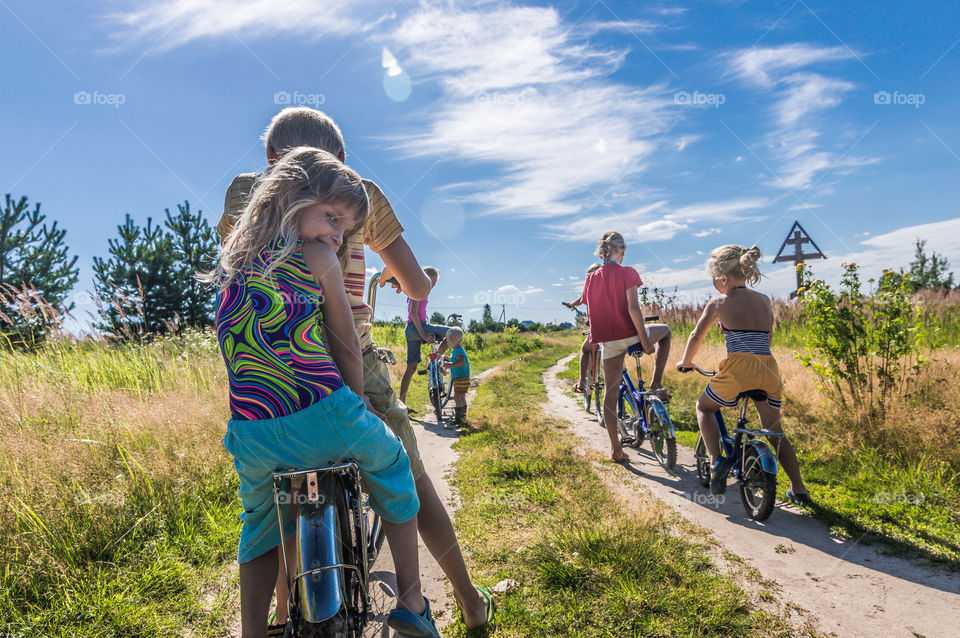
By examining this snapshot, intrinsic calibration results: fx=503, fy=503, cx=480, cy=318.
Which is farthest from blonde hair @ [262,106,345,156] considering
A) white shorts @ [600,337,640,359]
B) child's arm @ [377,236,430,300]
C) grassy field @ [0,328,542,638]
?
white shorts @ [600,337,640,359]

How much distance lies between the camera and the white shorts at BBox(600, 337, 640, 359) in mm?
5465

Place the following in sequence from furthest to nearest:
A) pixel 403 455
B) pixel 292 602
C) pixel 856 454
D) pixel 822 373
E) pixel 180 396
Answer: pixel 180 396 → pixel 822 373 → pixel 856 454 → pixel 403 455 → pixel 292 602

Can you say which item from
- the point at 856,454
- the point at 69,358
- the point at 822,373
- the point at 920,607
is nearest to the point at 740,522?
the point at 920,607

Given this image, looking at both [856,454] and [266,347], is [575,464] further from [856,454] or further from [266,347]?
[266,347]

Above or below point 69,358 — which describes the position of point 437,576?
below

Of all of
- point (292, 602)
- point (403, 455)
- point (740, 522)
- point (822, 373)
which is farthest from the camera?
point (822, 373)

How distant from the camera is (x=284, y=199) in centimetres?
165

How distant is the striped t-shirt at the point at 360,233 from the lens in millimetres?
1934

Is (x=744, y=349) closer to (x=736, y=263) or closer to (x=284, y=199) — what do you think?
(x=736, y=263)

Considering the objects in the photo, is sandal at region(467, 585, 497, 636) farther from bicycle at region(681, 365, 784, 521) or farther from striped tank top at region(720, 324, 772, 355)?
striped tank top at region(720, 324, 772, 355)

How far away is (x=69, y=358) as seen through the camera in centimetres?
566

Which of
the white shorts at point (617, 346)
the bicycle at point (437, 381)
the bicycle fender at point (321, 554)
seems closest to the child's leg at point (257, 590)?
the bicycle fender at point (321, 554)

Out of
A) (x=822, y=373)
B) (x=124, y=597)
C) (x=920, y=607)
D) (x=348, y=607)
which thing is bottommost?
(x=920, y=607)

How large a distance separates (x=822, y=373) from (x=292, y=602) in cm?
535
